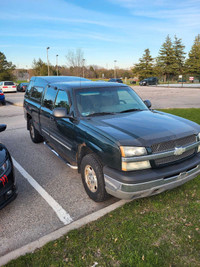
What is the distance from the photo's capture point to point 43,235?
8.95 feet

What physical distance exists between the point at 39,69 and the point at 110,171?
2402 inches

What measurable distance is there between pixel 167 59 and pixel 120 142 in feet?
198

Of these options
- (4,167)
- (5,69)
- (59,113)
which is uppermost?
(5,69)

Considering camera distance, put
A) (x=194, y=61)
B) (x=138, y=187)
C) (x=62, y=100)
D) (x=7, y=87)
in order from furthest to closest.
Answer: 1. (x=194, y=61)
2. (x=7, y=87)
3. (x=62, y=100)
4. (x=138, y=187)

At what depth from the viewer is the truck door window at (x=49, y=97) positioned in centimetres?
456

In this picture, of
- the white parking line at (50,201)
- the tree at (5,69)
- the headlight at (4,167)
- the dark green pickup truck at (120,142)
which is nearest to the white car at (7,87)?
the tree at (5,69)

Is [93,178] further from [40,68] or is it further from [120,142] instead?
[40,68]

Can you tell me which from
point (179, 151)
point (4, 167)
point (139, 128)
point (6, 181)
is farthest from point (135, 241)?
point (4, 167)

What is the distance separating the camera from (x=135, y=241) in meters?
2.52

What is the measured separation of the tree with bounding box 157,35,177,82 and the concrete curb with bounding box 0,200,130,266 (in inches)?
2299

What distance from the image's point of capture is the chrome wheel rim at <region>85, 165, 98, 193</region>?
10.4 feet

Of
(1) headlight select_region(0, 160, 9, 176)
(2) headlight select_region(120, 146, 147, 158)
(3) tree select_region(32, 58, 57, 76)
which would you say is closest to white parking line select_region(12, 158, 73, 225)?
(1) headlight select_region(0, 160, 9, 176)

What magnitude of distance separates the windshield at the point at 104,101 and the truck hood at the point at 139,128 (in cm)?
24

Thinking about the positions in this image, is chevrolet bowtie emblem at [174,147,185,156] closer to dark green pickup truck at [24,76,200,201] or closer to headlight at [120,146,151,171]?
dark green pickup truck at [24,76,200,201]
